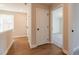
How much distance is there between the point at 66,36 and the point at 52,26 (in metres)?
0.25

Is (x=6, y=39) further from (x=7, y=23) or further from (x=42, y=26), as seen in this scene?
(x=42, y=26)

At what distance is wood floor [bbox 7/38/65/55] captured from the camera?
137 centimetres

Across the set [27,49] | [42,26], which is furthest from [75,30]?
[27,49]

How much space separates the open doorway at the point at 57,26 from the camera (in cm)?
152

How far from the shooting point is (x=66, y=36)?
1.49 m

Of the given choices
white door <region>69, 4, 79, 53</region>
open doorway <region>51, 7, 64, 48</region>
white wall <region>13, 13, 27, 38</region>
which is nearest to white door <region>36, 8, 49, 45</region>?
open doorway <region>51, 7, 64, 48</region>

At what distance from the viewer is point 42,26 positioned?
1.60 metres

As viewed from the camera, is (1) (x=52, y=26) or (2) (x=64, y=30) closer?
(2) (x=64, y=30)

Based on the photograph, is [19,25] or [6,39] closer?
[19,25]

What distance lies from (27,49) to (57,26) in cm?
53

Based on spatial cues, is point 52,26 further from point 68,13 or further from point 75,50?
point 75,50

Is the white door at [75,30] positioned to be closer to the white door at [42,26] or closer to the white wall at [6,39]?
the white door at [42,26]

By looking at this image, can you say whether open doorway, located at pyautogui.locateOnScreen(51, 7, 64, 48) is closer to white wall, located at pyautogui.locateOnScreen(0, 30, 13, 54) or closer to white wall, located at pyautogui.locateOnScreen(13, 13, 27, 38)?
white wall, located at pyautogui.locateOnScreen(13, 13, 27, 38)

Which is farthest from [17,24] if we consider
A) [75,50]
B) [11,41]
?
[75,50]
